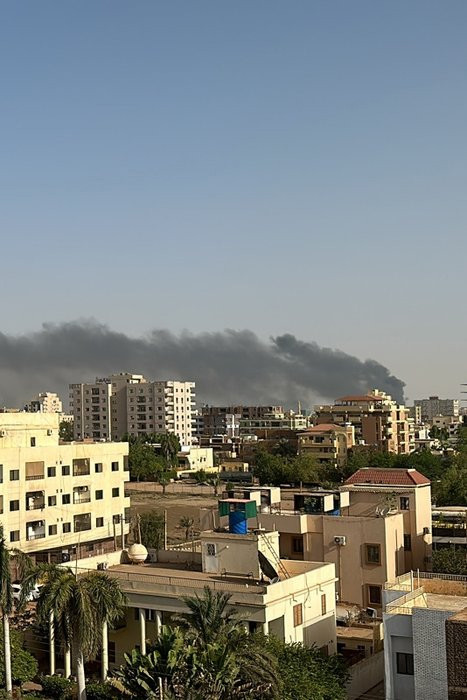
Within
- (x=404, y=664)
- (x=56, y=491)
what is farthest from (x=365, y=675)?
(x=56, y=491)

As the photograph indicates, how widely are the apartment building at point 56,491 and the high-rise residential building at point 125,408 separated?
10767 centimetres

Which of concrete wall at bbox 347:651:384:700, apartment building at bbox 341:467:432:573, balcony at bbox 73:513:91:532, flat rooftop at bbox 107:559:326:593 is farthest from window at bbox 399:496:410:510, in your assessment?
balcony at bbox 73:513:91:532

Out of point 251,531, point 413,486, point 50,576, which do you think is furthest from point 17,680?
point 413,486

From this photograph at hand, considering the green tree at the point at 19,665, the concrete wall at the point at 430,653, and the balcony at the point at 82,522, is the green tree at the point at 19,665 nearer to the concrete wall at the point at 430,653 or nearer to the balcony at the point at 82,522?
the concrete wall at the point at 430,653

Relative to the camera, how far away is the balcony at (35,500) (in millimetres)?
51969

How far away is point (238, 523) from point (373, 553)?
8577 mm

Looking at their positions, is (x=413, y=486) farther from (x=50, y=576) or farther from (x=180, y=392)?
(x=180, y=392)

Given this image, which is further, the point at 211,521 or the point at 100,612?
the point at 211,521

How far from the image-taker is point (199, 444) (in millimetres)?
169125

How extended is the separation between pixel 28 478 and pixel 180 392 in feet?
394

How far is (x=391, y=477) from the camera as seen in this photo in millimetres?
45406

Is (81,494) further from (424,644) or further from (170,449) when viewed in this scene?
(170,449)

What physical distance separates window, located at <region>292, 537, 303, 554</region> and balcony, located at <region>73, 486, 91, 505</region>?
744 inches

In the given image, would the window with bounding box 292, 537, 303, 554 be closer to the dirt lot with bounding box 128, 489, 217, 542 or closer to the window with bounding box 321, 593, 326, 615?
the window with bounding box 321, 593, 326, 615
